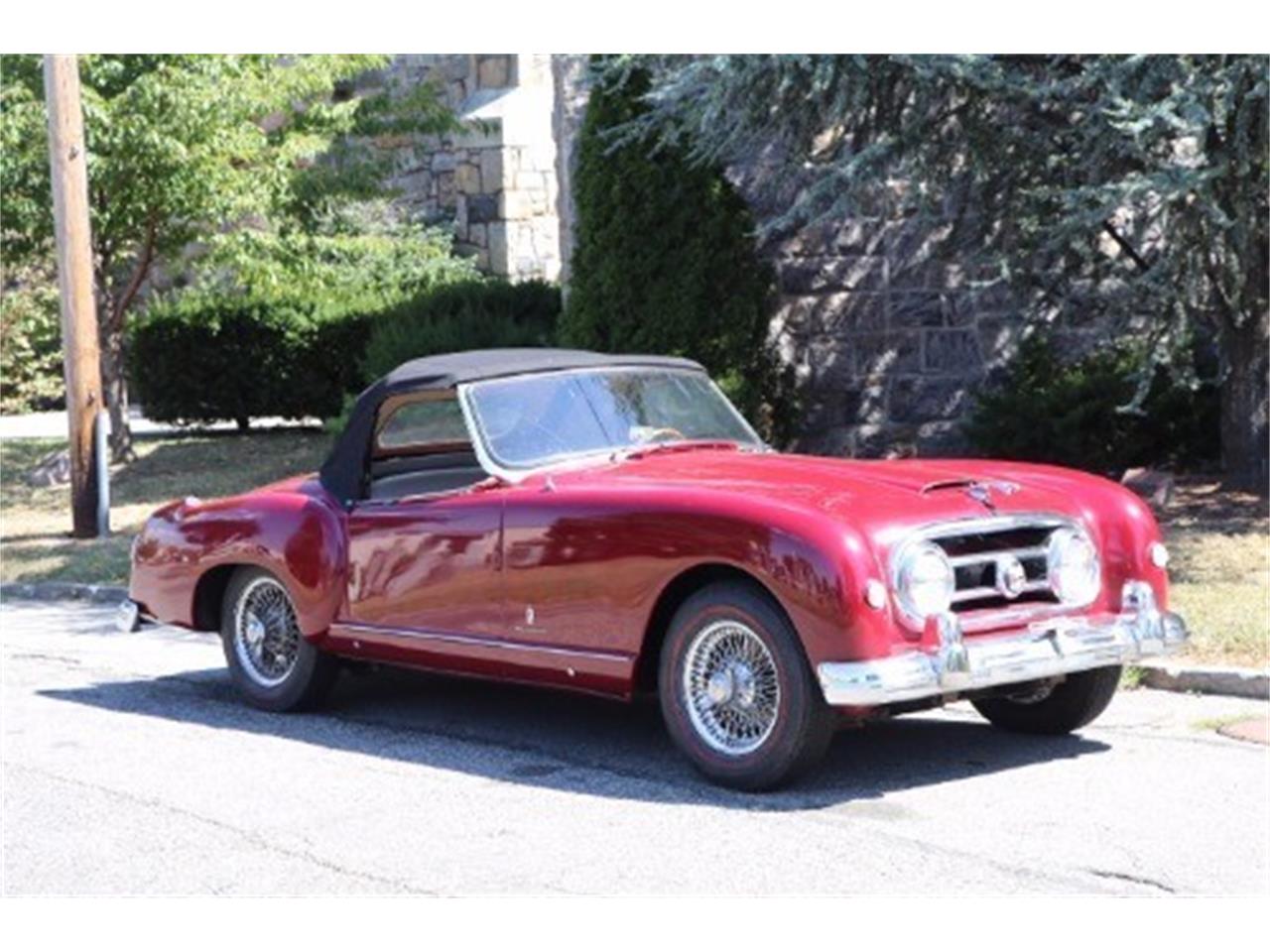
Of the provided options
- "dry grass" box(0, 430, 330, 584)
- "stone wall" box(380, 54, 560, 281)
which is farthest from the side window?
"stone wall" box(380, 54, 560, 281)

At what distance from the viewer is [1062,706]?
8062mm

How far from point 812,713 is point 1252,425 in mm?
7270

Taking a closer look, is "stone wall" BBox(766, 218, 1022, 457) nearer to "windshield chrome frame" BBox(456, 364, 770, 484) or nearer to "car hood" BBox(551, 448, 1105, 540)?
"windshield chrome frame" BBox(456, 364, 770, 484)

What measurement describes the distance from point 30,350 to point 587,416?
20632 mm

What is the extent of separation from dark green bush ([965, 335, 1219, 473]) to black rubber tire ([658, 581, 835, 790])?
7877mm

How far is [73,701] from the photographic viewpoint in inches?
383

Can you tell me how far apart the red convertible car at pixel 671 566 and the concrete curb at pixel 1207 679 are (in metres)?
1.05

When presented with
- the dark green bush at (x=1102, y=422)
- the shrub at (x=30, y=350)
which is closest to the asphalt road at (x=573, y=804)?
the dark green bush at (x=1102, y=422)

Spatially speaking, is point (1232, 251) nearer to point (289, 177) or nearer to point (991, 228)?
point (991, 228)

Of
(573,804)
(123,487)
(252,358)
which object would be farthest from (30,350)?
(573,804)

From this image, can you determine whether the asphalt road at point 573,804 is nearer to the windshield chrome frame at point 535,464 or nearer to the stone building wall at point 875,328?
the windshield chrome frame at point 535,464

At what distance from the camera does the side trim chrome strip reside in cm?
774

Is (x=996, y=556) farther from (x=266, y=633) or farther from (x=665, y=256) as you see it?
(x=665, y=256)

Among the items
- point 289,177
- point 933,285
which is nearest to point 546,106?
point 289,177
